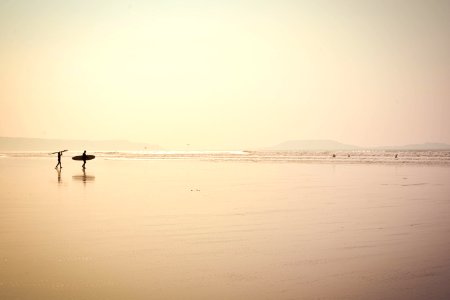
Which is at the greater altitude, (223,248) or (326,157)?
(326,157)

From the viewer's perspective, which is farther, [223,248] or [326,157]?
[326,157]

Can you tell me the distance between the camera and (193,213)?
1609cm

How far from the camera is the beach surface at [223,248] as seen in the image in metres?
7.73

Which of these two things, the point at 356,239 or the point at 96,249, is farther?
the point at 356,239

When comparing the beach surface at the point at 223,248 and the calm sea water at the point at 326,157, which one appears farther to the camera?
the calm sea water at the point at 326,157

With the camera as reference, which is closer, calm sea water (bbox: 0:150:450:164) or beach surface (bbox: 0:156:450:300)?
beach surface (bbox: 0:156:450:300)

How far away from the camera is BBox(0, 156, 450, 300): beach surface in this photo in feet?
25.4

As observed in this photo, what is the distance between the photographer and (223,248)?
10.6 metres

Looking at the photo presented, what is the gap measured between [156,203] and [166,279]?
34.9ft

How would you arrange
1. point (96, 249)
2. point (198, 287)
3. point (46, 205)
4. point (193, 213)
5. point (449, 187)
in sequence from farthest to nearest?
1. point (449, 187)
2. point (46, 205)
3. point (193, 213)
4. point (96, 249)
5. point (198, 287)

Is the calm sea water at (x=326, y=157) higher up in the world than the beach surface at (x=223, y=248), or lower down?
higher up

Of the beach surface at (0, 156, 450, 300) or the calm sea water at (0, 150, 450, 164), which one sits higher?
the calm sea water at (0, 150, 450, 164)

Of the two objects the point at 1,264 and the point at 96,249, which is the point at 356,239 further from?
the point at 1,264

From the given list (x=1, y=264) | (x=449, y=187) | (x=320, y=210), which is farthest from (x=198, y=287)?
(x=449, y=187)
